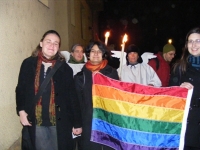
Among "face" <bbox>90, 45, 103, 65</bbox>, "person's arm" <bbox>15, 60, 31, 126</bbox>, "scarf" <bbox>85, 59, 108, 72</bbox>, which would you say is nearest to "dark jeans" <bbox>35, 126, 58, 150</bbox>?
"person's arm" <bbox>15, 60, 31, 126</bbox>

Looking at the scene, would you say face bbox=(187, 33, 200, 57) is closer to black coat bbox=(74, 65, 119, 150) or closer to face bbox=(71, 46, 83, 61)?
black coat bbox=(74, 65, 119, 150)

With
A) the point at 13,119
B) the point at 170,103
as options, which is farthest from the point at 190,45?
the point at 13,119

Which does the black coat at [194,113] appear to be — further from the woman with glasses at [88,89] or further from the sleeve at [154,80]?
the sleeve at [154,80]

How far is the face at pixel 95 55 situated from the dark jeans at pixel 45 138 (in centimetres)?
108

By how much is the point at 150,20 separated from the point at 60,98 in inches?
1338

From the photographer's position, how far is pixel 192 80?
274cm

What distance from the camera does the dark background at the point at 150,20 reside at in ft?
92.9

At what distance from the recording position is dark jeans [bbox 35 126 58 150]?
275 cm

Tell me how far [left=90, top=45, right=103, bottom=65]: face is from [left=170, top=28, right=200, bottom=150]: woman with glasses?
43.0 inches

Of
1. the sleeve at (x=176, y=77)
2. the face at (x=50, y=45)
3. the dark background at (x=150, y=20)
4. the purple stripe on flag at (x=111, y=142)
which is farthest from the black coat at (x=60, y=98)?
the dark background at (x=150, y=20)

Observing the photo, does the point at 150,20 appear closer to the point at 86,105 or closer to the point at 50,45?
the point at 86,105

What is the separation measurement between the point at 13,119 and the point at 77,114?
1.33 metres

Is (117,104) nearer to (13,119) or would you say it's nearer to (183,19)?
(13,119)

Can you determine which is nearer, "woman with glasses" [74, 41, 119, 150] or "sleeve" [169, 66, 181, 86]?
"sleeve" [169, 66, 181, 86]
